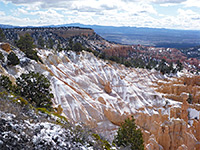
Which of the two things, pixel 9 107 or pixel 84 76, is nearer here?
pixel 9 107

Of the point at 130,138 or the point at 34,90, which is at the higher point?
the point at 34,90

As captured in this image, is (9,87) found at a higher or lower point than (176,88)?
higher

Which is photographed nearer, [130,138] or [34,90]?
[130,138]

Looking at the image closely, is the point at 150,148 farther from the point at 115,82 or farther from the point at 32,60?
the point at 115,82

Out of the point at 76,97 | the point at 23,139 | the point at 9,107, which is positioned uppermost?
the point at 9,107

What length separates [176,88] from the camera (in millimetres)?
51344

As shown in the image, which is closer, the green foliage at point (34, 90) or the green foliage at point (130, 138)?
the green foliage at point (130, 138)

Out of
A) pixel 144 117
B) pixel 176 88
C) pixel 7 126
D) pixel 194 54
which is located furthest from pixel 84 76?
pixel 194 54

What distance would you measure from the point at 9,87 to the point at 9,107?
716cm

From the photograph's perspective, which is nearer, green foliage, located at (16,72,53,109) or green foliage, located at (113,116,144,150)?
green foliage, located at (113,116,144,150)

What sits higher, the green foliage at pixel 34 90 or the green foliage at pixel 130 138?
the green foliage at pixel 34 90

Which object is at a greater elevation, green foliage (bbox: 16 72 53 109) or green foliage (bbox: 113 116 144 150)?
green foliage (bbox: 16 72 53 109)

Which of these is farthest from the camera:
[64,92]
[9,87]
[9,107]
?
[64,92]

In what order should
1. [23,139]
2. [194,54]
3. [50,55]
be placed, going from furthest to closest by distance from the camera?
[194,54]
[50,55]
[23,139]
